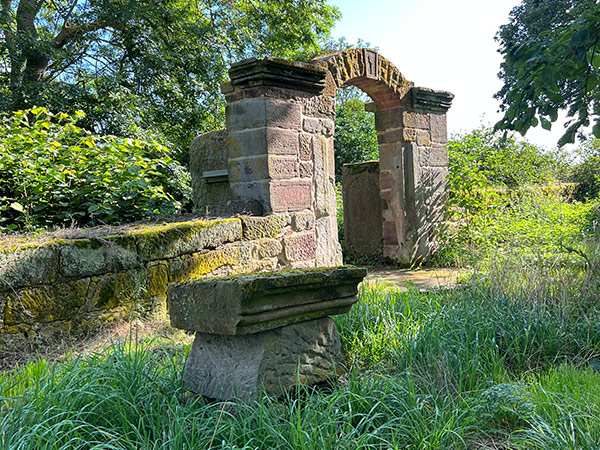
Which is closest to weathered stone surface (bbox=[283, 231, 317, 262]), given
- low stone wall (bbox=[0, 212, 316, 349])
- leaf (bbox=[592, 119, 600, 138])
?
low stone wall (bbox=[0, 212, 316, 349])

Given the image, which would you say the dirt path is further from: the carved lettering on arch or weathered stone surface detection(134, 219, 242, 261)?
the carved lettering on arch

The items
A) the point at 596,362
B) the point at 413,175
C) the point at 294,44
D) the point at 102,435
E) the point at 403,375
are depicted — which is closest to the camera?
the point at 102,435

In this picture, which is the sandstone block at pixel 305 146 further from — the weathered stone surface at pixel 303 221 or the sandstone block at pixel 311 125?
the weathered stone surface at pixel 303 221

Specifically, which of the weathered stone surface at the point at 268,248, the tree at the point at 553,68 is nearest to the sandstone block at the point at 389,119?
the weathered stone surface at the point at 268,248

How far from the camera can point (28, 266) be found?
307 cm

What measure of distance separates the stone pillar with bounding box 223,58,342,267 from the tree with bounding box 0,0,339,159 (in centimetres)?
380

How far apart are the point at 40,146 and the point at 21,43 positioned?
15.8ft

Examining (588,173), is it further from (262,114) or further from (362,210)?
(262,114)

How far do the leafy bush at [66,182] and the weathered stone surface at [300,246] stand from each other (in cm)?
136

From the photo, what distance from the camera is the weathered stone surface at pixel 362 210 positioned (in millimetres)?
7844

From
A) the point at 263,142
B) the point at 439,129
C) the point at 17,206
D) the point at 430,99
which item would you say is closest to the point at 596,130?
the point at 263,142

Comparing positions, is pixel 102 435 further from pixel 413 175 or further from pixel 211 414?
pixel 413 175

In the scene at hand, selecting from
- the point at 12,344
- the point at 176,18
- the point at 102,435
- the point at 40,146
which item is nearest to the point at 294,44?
the point at 176,18

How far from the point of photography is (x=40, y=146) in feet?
15.5
